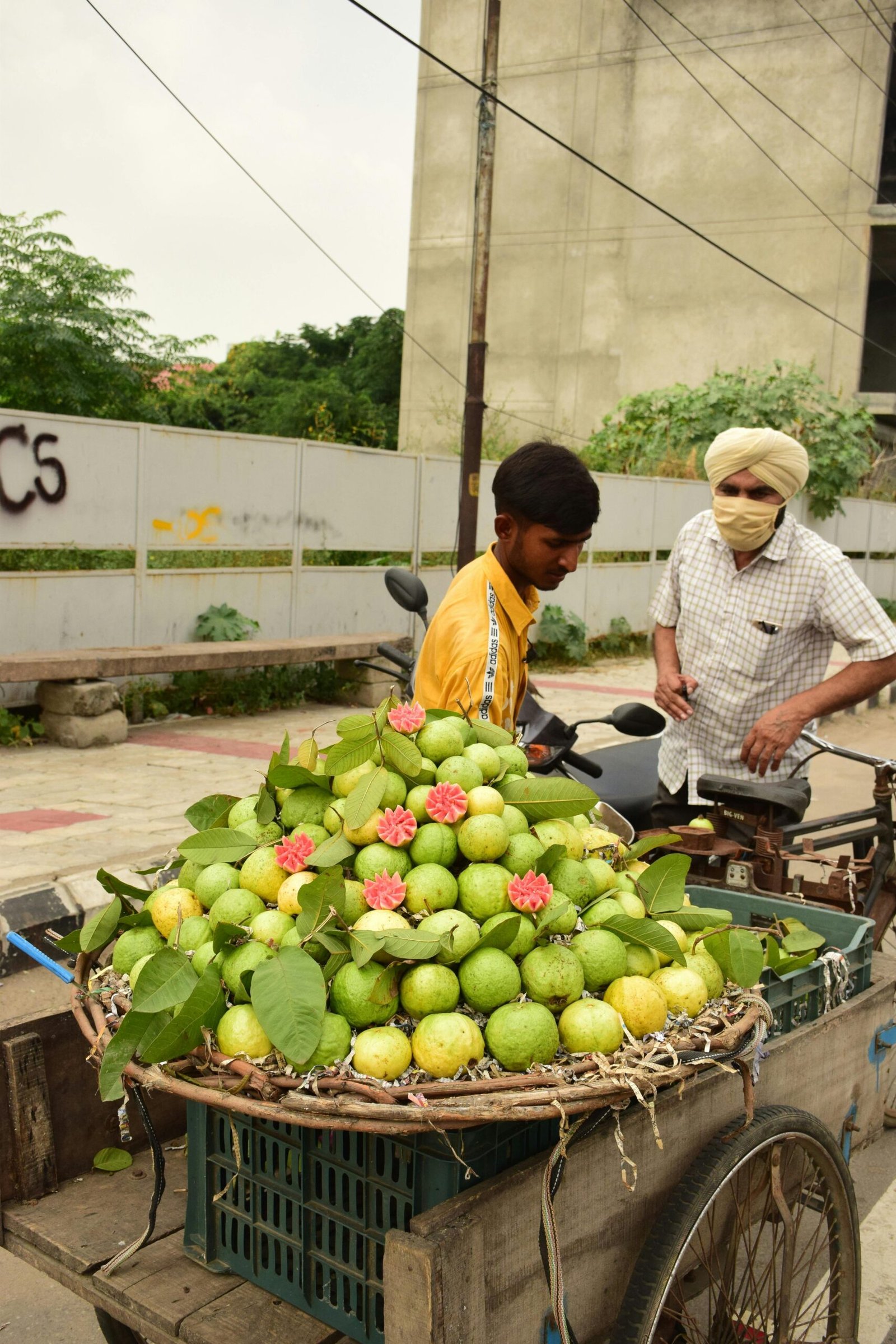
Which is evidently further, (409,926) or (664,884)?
(664,884)

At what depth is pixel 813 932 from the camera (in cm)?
257

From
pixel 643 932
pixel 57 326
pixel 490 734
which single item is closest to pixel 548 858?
pixel 643 932

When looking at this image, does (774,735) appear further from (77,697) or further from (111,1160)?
(77,697)

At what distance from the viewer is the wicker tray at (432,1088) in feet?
4.77

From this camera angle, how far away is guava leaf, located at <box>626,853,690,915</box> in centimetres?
207

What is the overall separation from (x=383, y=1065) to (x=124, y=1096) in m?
0.42

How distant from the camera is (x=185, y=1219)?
1.89m

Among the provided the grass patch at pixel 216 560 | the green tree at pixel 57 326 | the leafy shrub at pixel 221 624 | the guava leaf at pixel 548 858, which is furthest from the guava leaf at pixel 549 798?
the green tree at pixel 57 326

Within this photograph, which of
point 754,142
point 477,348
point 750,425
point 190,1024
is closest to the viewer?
point 190,1024

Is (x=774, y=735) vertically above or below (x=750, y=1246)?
above

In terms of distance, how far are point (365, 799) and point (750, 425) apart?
1888 centimetres

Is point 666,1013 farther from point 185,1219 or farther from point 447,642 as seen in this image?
point 447,642

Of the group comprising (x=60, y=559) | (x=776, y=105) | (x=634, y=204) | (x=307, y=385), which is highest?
(x=776, y=105)

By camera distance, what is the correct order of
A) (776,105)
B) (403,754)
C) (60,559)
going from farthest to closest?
1. (776,105)
2. (60,559)
3. (403,754)
